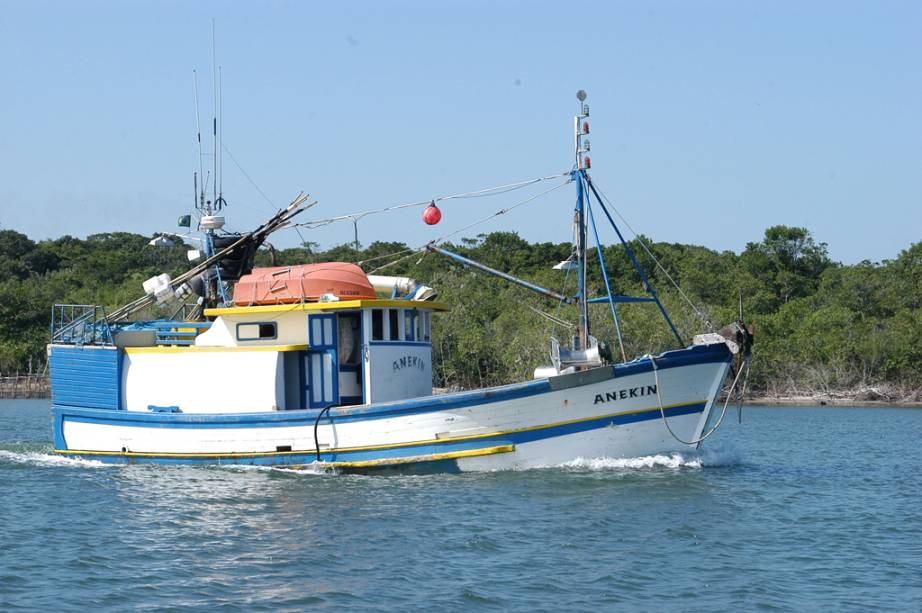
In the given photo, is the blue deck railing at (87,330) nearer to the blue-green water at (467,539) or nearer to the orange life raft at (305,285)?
the blue-green water at (467,539)

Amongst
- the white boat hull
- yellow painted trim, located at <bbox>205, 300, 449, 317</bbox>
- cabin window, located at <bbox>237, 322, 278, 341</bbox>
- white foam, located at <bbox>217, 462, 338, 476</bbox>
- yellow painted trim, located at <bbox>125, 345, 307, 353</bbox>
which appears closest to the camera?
the white boat hull

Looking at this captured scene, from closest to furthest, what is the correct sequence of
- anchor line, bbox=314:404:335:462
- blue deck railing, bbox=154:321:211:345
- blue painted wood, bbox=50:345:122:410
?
anchor line, bbox=314:404:335:462
blue painted wood, bbox=50:345:122:410
blue deck railing, bbox=154:321:211:345

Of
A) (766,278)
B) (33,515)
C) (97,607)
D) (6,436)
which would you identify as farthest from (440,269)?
(97,607)

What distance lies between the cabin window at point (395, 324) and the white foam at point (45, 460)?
6510 millimetres

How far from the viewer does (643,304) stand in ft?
202

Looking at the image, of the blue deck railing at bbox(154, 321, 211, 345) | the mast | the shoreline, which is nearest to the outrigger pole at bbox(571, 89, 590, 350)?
the mast

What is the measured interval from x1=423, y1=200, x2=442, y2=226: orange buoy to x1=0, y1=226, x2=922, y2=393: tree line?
24227 mm

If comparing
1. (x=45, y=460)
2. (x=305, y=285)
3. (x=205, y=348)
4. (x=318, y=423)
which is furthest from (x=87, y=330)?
(x=318, y=423)

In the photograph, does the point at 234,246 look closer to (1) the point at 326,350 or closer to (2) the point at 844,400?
(1) the point at 326,350

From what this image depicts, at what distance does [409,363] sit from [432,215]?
2940 mm

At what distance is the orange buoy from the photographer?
22.4m

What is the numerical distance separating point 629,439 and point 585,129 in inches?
233

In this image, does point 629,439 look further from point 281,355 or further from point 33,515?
point 33,515

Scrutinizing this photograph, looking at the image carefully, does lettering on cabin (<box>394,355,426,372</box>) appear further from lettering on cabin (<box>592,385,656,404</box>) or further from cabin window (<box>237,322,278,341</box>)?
lettering on cabin (<box>592,385,656,404</box>)
